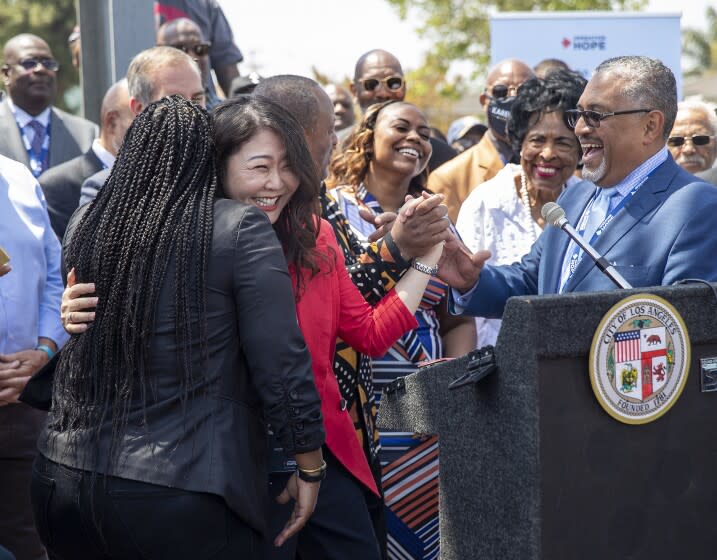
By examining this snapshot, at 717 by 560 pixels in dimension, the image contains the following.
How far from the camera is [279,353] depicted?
2721 millimetres

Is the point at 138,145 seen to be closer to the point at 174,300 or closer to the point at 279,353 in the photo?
the point at 174,300

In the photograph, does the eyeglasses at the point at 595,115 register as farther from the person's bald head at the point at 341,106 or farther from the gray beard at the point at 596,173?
the person's bald head at the point at 341,106

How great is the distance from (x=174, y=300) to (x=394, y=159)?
8.67ft

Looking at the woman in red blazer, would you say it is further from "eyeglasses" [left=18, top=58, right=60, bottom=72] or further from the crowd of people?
"eyeglasses" [left=18, top=58, right=60, bottom=72]

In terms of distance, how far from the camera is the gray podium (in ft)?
7.85

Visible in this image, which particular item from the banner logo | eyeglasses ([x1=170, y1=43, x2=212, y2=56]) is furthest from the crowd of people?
the banner logo

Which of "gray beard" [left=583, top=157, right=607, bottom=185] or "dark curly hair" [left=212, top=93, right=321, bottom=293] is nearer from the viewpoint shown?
"dark curly hair" [left=212, top=93, right=321, bottom=293]

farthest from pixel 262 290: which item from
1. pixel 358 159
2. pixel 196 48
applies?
pixel 196 48

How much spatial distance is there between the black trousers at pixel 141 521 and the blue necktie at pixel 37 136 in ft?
14.1

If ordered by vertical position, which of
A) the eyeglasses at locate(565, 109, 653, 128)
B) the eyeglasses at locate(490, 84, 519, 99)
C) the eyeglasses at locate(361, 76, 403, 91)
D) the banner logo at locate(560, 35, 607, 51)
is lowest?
the eyeglasses at locate(565, 109, 653, 128)

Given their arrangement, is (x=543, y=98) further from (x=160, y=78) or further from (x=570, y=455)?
(x=570, y=455)

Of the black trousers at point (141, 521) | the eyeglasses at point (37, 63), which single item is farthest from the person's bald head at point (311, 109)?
the eyeglasses at point (37, 63)

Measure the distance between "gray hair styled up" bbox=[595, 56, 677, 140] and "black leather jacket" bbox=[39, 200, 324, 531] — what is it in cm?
171

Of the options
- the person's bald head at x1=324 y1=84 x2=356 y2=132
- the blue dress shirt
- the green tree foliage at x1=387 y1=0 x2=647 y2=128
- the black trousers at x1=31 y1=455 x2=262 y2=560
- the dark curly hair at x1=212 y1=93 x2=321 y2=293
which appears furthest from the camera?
the green tree foliage at x1=387 y1=0 x2=647 y2=128
